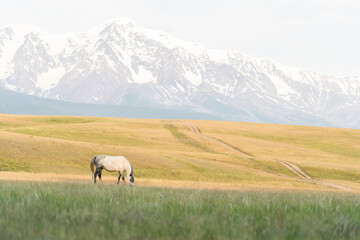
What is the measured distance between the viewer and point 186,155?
68.1 meters

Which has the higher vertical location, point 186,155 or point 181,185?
point 181,185

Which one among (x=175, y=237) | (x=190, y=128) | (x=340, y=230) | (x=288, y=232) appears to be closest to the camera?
(x=175, y=237)

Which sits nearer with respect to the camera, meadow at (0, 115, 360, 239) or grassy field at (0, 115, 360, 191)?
meadow at (0, 115, 360, 239)

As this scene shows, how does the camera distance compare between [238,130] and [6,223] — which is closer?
[6,223]

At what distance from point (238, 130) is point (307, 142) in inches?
862

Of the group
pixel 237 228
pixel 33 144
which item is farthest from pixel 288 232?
pixel 33 144

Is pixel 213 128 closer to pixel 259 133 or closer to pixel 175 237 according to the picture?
pixel 259 133

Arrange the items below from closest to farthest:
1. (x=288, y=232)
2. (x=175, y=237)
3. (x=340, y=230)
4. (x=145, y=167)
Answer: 1. (x=175, y=237)
2. (x=288, y=232)
3. (x=340, y=230)
4. (x=145, y=167)

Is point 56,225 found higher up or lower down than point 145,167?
higher up

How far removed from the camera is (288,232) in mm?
5832

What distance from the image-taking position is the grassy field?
49.8m

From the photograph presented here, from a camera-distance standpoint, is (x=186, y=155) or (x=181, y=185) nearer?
(x=181, y=185)

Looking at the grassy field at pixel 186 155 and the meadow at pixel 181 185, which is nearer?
the meadow at pixel 181 185

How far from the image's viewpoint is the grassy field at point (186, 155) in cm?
4975
